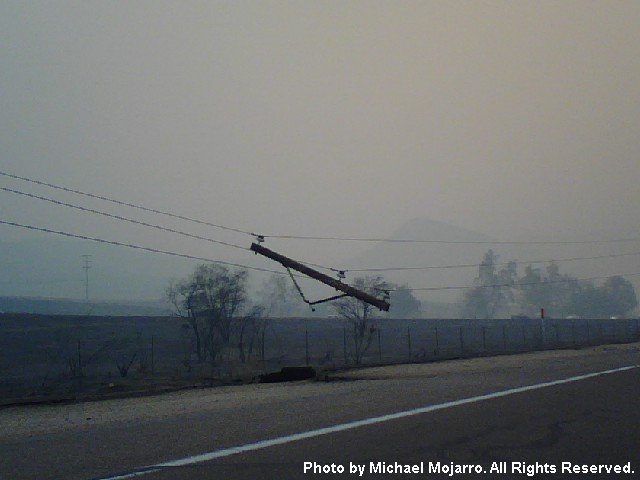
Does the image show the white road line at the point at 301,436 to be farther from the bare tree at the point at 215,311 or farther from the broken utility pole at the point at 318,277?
the bare tree at the point at 215,311

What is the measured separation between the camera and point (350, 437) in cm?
1035

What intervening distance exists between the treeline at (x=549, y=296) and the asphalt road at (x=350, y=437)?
162m

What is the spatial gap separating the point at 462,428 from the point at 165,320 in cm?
6497

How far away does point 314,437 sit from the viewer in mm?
10375

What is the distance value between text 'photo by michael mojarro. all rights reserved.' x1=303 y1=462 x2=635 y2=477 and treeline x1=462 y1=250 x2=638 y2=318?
547 ft

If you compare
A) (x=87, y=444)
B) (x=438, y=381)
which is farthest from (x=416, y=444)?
(x=438, y=381)

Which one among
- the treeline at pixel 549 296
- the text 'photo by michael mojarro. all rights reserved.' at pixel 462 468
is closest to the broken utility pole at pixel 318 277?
the text 'photo by michael mojarro. all rights reserved.' at pixel 462 468

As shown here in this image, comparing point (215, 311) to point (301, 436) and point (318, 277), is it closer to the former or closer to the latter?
point (318, 277)

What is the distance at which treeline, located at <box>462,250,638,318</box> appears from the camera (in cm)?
17762

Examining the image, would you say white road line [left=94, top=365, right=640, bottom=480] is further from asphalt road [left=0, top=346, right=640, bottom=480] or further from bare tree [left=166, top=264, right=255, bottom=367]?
bare tree [left=166, top=264, right=255, bottom=367]

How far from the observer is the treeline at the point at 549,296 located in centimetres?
17762

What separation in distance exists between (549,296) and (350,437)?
607 feet

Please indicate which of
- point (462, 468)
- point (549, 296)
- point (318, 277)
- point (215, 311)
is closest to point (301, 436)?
point (462, 468)

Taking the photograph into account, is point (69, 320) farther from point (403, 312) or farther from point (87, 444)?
point (403, 312)
